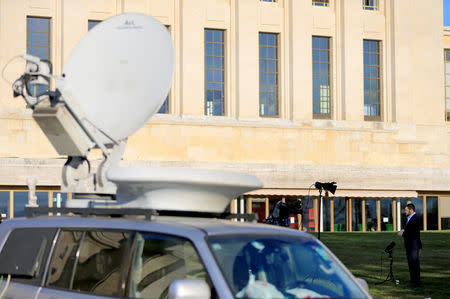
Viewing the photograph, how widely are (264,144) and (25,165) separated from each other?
14.5 m

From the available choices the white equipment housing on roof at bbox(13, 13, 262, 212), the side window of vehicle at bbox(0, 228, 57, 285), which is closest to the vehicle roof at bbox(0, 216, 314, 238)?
the side window of vehicle at bbox(0, 228, 57, 285)

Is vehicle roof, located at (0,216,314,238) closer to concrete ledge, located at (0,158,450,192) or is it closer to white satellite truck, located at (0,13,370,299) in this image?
white satellite truck, located at (0,13,370,299)

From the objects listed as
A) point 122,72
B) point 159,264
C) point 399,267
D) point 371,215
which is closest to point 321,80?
point 371,215

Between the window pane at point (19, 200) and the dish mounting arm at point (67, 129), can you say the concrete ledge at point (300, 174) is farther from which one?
the dish mounting arm at point (67, 129)

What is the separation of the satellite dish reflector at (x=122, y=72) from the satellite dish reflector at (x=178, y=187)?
2618 mm

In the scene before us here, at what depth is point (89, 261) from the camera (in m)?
6.00

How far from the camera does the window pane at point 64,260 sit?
5988 millimetres

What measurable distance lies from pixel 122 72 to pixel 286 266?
158 inches

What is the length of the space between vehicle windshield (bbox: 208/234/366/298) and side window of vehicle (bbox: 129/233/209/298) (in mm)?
263

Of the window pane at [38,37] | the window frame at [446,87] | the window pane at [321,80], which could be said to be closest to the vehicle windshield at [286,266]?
the window pane at [38,37]

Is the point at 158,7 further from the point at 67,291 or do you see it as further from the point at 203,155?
the point at 67,291

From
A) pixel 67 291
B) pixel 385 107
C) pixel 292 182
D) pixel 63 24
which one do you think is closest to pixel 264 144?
pixel 292 182

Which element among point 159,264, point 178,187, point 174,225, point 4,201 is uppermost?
point 178,187

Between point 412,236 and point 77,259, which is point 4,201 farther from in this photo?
point 77,259
